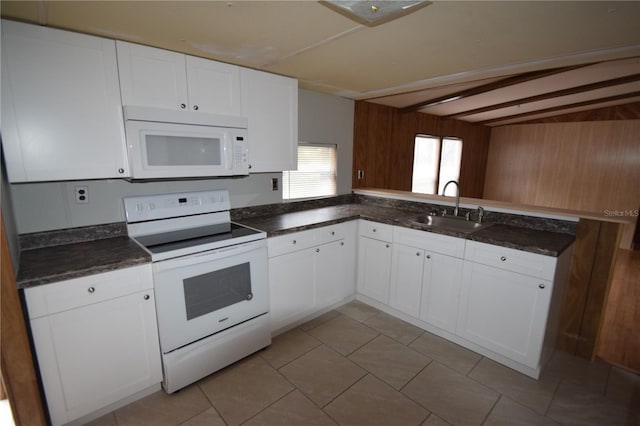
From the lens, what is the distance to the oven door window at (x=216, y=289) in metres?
1.86

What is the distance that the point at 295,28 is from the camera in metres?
1.59

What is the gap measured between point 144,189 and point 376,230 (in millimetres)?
1913

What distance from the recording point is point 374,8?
4.33 feet

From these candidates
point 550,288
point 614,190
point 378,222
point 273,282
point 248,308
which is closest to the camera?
point 550,288

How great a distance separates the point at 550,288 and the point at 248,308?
197 cm

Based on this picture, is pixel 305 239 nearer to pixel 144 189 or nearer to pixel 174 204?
pixel 174 204

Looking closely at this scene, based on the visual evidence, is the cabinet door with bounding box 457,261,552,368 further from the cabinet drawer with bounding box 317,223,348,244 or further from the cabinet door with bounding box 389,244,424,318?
the cabinet drawer with bounding box 317,223,348,244

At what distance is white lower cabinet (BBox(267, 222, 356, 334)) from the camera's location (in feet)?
7.64

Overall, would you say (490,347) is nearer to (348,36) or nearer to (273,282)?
(273,282)

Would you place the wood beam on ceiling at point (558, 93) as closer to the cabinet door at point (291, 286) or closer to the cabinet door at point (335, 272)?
the cabinet door at point (335, 272)

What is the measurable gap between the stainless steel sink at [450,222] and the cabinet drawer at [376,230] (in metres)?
0.23

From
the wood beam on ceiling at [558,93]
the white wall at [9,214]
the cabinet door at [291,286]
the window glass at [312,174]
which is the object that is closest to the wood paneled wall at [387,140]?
the window glass at [312,174]

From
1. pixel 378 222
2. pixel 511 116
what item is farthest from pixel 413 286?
pixel 511 116

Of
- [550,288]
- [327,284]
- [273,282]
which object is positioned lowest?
[327,284]
